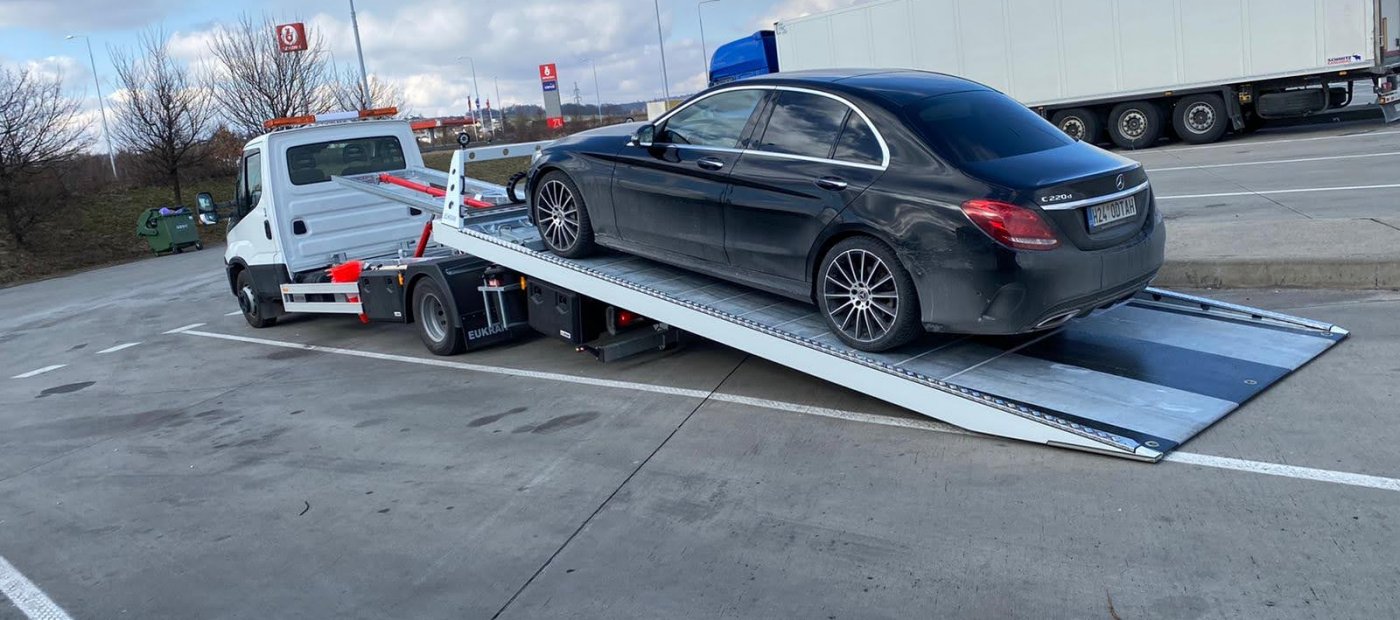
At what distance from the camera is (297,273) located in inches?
436

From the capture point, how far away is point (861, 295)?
6.11 metres

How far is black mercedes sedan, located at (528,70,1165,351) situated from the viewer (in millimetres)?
5555

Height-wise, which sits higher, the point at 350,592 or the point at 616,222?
the point at 616,222

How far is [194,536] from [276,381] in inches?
158

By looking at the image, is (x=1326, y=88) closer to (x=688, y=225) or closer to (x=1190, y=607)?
(x=688, y=225)

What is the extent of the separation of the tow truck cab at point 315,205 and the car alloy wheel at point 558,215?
11.5 feet

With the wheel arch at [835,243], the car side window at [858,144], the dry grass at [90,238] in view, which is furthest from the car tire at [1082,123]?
the wheel arch at [835,243]

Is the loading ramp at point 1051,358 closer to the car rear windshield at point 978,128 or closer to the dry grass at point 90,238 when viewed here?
the car rear windshield at point 978,128

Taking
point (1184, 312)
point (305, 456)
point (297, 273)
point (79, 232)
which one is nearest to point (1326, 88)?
point (1184, 312)

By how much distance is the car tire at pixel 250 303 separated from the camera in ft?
39.2

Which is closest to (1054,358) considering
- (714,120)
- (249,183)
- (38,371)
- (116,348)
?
(714,120)

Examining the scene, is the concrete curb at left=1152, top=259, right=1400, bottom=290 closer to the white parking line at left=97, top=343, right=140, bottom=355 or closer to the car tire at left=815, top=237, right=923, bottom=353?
the car tire at left=815, top=237, right=923, bottom=353

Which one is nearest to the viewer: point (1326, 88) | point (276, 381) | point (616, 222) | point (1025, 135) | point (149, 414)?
point (1025, 135)

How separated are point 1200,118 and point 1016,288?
1758 cm
